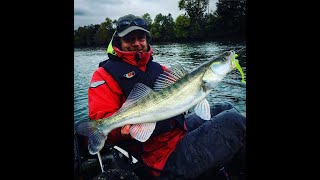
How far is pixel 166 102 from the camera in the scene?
92.1 inches

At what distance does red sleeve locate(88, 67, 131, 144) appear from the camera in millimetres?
2531

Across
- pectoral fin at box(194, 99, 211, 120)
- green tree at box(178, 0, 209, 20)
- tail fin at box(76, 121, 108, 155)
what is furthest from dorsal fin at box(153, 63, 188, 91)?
green tree at box(178, 0, 209, 20)

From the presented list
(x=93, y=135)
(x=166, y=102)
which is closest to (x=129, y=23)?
(x=166, y=102)

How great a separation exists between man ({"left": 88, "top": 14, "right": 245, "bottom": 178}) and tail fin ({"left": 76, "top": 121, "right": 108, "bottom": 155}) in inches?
9.1

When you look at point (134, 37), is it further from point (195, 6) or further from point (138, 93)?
point (195, 6)

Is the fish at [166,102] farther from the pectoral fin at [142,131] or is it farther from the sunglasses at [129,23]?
the sunglasses at [129,23]

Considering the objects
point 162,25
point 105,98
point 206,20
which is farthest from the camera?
point 162,25

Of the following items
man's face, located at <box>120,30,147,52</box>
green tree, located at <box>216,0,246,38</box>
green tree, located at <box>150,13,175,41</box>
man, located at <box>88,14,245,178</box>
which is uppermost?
green tree, located at <box>150,13,175,41</box>

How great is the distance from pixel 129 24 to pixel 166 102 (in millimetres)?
996

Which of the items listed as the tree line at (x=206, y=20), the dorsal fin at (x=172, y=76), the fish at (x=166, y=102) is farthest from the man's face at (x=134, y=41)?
the fish at (x=166, y=102)

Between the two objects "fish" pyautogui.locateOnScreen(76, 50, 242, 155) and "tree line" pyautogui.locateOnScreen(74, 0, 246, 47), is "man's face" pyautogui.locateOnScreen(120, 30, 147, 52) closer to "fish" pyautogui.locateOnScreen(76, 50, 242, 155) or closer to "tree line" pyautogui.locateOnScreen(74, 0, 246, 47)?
"tree line" pyautogui.locateOnScreen(74, 0, 246, 47)
